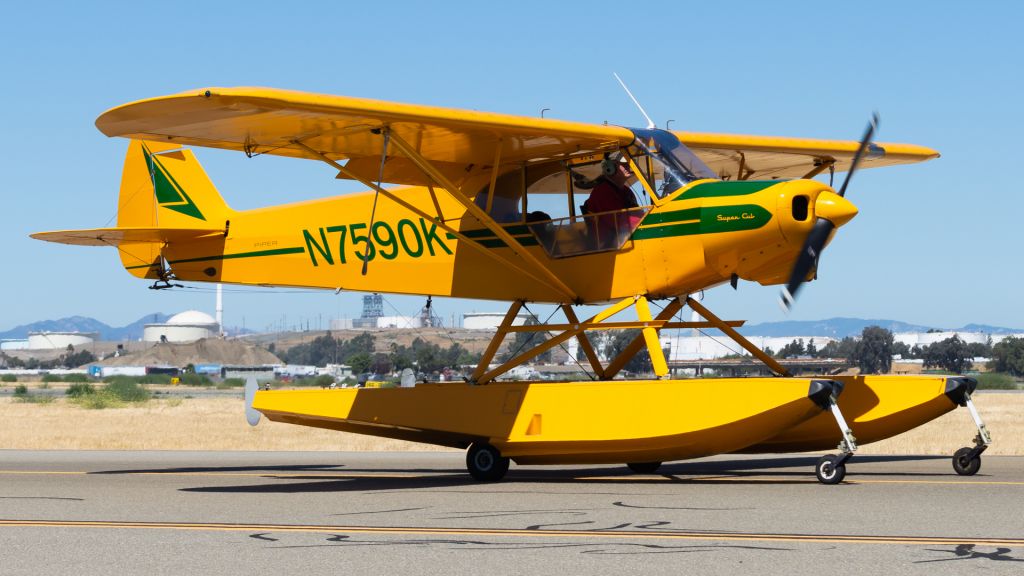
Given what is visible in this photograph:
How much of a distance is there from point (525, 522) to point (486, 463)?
425 centimetres

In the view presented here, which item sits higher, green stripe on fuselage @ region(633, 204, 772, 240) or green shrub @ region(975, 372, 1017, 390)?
green stripe on fuselage @ region(633, 204, 772, 240)

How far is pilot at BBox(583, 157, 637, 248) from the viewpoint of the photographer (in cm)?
1398

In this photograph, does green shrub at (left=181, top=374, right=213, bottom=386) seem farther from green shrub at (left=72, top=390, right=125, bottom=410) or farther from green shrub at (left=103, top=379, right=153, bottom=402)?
green shrub at (left=72, top=390, right=125, bottom=410)

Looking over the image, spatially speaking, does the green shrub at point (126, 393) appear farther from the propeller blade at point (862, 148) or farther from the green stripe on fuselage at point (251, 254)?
the propeller blade at point (862, 148)

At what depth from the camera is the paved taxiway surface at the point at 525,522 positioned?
295 inches

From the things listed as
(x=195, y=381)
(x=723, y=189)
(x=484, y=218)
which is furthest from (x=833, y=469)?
(x=195, y=381)

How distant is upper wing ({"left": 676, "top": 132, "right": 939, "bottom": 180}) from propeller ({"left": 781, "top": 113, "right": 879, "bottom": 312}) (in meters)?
2.71

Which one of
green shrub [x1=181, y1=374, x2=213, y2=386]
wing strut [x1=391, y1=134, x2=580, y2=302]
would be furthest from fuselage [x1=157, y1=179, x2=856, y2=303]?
green shrub [x1=181, y1=374, x2=213, y2=386]

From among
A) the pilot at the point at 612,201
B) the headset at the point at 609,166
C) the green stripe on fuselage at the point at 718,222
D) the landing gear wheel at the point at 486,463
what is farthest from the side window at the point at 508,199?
the landing gear wheel at the point at 486,463

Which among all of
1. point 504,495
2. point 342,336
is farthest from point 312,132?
point 342,336

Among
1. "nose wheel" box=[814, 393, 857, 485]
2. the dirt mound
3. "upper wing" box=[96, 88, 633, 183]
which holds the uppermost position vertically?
"upper wing" box=[96, 88, 633, 183]

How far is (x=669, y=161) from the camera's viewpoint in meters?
13.9

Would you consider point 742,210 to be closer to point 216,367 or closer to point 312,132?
point 312,132

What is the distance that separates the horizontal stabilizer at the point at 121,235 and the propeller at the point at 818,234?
8.17 m
